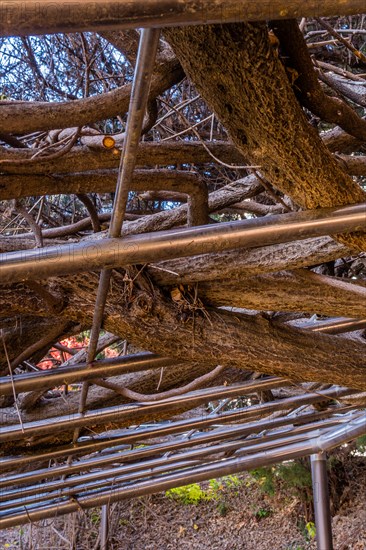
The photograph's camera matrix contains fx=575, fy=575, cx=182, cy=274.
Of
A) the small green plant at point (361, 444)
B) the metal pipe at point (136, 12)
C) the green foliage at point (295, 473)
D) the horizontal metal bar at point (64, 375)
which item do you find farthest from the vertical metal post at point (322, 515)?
the green foliage at point (295, 473)

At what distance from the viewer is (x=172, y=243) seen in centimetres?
121

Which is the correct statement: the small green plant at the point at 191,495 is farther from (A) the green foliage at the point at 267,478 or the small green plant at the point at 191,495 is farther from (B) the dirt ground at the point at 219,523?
(A) the green foliage at the point at 267,478

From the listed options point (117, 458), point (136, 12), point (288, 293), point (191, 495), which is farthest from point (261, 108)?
point (191, 495)

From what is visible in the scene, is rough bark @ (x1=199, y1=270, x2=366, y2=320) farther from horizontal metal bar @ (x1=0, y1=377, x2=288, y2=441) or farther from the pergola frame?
horizontal metal bar @ (x1=0, y1=377, x2=288, y2=441)

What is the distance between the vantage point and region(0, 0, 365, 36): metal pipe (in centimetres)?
67

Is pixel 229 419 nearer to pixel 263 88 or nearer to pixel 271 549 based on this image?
pixel 263 88

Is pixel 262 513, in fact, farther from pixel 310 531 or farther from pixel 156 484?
pixel 156 484

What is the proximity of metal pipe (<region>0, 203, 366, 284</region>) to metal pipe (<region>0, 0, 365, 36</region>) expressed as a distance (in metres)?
0.52

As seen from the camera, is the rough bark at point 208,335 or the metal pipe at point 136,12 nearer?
the metal pipe at point 136,12

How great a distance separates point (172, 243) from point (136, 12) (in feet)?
1.87

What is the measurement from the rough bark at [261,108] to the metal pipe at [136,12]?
0.27 meters

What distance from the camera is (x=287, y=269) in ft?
5.81

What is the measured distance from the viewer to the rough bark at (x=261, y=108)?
3.40 ft

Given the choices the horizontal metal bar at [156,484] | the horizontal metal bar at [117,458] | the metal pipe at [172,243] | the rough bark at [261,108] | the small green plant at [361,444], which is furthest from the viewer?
the small green plant at [361,444]
